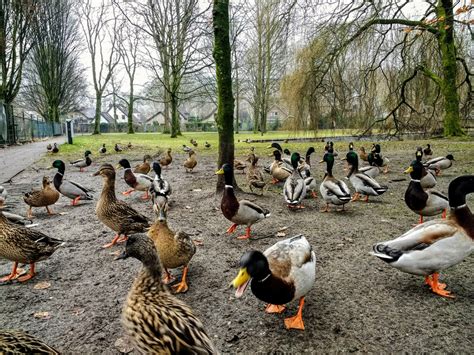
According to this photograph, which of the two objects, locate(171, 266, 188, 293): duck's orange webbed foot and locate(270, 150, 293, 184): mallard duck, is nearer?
locate(171, 266, 188, 293): duck's orange webbed foot

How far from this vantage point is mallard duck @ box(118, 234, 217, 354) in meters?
1.99

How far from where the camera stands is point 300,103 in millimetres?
14109

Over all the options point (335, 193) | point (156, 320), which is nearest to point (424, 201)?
point (335, 193)

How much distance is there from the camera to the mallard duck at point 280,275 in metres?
2.44

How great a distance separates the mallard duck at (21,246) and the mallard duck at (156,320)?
73.5 inches

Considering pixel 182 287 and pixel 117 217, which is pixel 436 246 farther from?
pixel 117 217

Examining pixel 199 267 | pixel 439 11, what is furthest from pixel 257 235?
pixel 439 11

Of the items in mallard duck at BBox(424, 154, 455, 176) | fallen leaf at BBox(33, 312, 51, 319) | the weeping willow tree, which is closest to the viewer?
fallen leaf at BBox(33, 312, 51, 319)

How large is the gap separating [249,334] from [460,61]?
1643 centimetres

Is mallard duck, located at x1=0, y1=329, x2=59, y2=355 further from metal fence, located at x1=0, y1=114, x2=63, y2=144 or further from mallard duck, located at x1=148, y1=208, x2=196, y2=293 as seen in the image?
metal fence, located at x1=0, y1=114, x2=63, y2=144

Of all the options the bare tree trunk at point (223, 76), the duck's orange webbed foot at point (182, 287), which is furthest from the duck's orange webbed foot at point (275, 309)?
the bare tree trunk at point (223, 76)

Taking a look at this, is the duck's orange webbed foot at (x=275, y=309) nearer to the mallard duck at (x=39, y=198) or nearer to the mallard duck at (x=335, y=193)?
the mallard duck at (x=335, y=193)

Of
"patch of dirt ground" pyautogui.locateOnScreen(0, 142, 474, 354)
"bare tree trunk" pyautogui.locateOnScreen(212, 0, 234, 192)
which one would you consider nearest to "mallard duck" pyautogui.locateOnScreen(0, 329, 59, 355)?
"patch of dirt ground" pyautogui.locateOnScreen(0, 142, 474, 354)

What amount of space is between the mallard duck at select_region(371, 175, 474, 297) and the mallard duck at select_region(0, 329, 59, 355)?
111 inches
